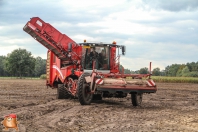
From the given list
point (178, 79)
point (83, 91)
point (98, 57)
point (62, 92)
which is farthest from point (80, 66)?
point (178, 79)

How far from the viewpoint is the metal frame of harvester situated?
514 inches

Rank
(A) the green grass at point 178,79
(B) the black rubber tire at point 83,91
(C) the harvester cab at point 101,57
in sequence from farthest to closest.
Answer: (A) the green grass at point 178,79 < (C) the harvester cab at point 101,57 < (B) the black rubber tire at point 83,91

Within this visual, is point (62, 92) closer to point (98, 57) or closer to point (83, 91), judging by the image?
point (98, 57)

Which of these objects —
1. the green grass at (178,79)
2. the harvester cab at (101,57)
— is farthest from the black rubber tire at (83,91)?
the green grass at (178,79)

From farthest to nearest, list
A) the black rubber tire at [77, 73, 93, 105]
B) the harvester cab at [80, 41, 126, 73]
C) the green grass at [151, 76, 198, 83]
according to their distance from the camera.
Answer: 1. the green grass at [151, 76, 198, 83]
2. the harvester cab at [80, 41, 126, 73]
3. the black rubber tire at [77, 73, 93, 105]

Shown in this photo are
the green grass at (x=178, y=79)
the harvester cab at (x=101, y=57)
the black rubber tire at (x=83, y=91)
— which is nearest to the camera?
the black rubber tire at (x=83, y=91)

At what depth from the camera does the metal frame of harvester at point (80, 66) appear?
13047 millimetres

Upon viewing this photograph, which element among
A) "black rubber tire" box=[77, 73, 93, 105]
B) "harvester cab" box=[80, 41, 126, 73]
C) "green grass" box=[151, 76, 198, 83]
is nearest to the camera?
"black rubber tire" box=[77, 73, 93, 105]

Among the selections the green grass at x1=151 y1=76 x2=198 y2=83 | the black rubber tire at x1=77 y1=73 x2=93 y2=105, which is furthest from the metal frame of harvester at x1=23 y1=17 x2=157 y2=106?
the green grass at x1=151 y1=76 x2=198 y2=83

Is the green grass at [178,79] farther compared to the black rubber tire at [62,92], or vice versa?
the green grass at [178,79]

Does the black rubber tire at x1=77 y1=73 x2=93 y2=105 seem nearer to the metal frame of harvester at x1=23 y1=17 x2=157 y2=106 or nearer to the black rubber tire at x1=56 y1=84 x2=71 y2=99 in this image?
the metal frame of harvester at x1=23 y1=17 x2=157 y2=106

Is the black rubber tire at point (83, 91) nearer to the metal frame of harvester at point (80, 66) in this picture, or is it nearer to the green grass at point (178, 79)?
the metal frame of harvester at point (80, 66)

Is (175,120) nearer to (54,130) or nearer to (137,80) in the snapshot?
(54,130)

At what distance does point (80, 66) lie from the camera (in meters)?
16.2
